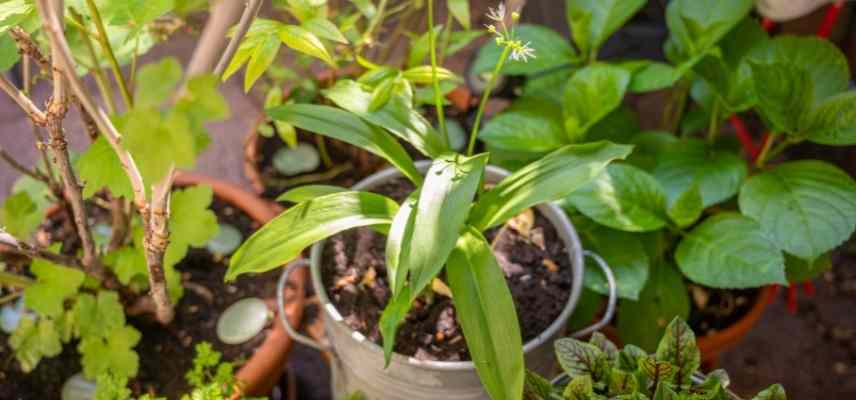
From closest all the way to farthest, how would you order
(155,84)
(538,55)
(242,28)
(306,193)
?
1. (155,84)
2. (242,28)
3. (306,193)
4. (538,55)

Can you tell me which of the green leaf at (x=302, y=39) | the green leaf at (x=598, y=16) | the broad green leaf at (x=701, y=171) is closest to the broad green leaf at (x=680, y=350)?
the broad green leaf at (x=701, y=171)

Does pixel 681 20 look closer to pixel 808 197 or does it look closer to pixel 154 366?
pixel 808 197

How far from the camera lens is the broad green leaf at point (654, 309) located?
1.22 metres

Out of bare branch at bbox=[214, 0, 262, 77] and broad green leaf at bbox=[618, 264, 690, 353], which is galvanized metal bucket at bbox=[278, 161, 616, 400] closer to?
broad green leaf at bbox=[618, 264, 690, 353]

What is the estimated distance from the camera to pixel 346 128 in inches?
35.7

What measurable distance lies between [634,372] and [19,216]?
0.79m

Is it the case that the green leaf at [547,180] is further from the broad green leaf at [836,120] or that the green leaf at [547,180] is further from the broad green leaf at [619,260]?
the broad green leaf at [836,120]

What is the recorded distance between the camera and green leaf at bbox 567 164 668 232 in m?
1.10

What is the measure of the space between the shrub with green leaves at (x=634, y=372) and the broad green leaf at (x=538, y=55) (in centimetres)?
50

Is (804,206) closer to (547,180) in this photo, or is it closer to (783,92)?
(783,92)

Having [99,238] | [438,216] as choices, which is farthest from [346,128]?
[99,238]

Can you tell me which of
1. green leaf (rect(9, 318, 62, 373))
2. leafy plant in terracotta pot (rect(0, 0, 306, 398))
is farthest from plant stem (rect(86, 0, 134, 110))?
green leaf (rect(9, 318, 62, 373))

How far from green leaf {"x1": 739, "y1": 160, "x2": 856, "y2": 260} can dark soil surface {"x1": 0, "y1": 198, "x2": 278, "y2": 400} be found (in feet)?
2.28

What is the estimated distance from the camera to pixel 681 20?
4.12ft
